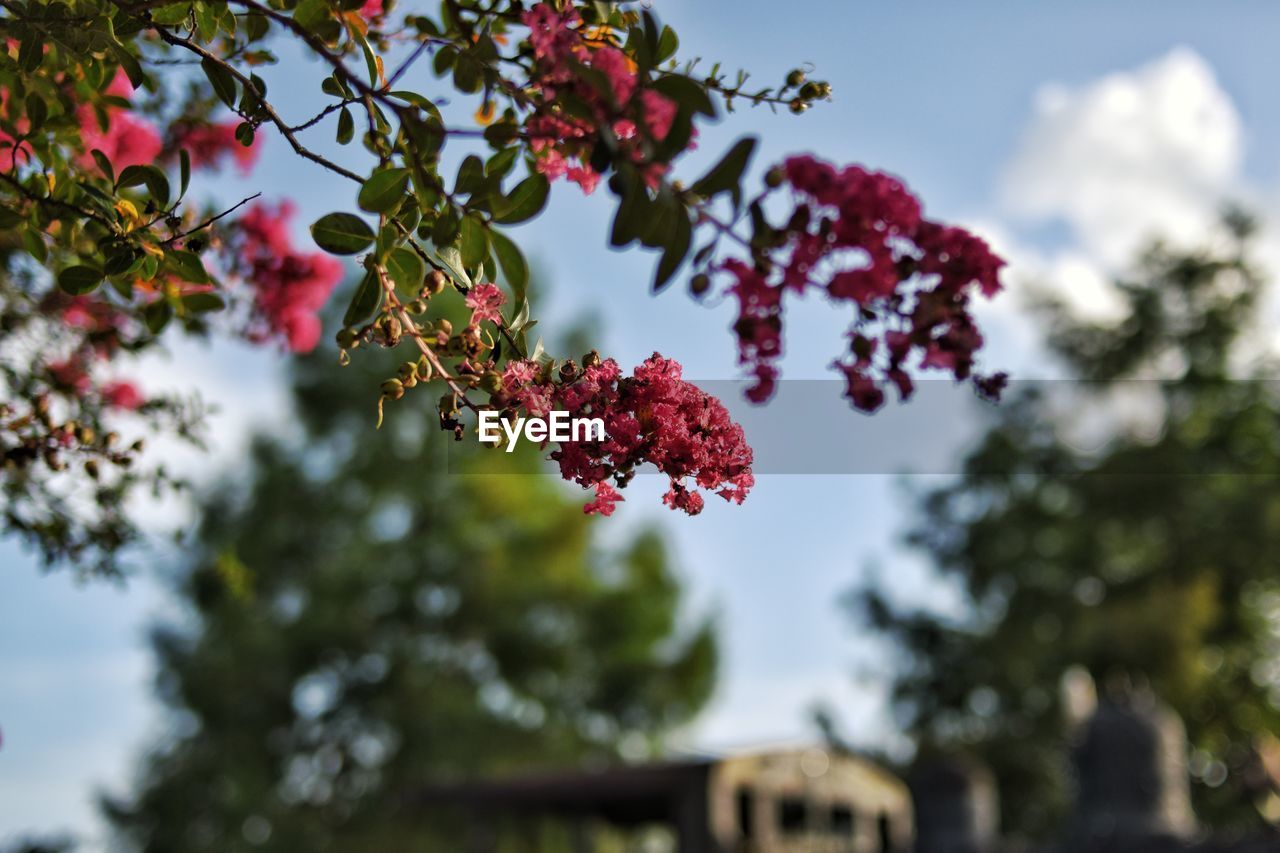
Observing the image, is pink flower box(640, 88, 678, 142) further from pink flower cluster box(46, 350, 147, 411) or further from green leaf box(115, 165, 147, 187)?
pink flower cluster box(46, 350, 147, 411)

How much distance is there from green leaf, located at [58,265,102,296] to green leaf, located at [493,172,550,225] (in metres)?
1.05

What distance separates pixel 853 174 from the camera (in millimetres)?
1772

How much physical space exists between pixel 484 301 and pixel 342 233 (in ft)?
0.90

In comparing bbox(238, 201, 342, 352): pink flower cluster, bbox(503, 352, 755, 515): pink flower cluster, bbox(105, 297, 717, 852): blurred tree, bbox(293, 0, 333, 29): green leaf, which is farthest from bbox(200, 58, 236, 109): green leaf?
bbox(105, 297, 717, 852): blurred tree

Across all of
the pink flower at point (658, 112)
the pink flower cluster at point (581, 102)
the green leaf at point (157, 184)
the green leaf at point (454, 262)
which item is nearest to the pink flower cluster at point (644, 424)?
the green leaf at point (454, 262)

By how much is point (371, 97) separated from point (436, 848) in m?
17.4

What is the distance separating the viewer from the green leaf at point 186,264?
2547 millimetres

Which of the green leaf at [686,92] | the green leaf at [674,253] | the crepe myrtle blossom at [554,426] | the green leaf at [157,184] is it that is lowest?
the crepe myrtle blossom at [554,426]

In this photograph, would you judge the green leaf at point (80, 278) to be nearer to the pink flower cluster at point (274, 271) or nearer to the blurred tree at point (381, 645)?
the pink flower cluster at point (274, 271)

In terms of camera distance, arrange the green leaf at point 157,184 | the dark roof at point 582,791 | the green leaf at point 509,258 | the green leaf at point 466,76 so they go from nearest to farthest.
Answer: the green leaf at point 509,258, the green leaf at point 466,76, the green leaf at point 157,184, the dark roof at point 582,791

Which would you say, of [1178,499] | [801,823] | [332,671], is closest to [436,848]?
[332,671]

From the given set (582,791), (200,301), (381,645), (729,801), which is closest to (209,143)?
(200,301)

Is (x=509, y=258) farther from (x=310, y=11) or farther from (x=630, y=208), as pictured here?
(x=310, y=11)

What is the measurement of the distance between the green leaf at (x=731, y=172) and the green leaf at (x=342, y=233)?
700 mm
